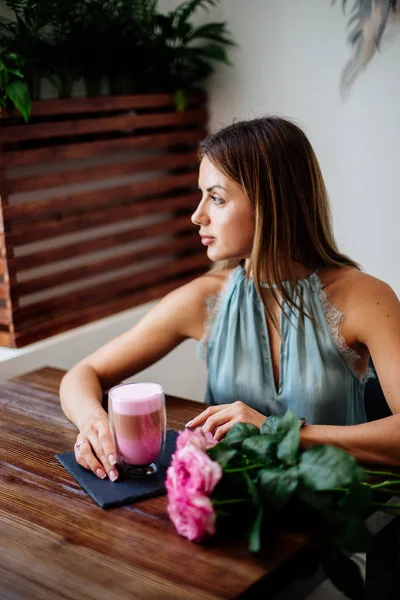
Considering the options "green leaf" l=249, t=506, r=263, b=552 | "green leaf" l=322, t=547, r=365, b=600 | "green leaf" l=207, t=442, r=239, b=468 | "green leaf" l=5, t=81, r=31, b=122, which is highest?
"green leaf" l=5, t=81, r=31, b=122

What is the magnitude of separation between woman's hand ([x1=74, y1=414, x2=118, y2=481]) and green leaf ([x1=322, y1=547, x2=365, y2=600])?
17.6 inches

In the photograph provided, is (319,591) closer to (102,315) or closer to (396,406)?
(396,406)

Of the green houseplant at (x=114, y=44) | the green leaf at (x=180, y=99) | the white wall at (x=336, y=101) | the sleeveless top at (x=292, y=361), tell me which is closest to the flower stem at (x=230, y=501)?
the sleeveless top at (x=292, y=361)

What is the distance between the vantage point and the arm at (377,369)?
137cm

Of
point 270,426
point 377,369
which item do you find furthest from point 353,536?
point 377,369

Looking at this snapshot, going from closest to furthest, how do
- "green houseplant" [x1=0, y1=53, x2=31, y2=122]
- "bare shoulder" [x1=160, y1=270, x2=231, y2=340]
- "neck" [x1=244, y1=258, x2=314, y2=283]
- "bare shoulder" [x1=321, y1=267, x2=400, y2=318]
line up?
"bare shoulder" [x1=321, y1=267, x2=400, y2=318]
"neck" [x1=244, y1=258, x2=314, y2=283]
"bare shoulder" [x1=160, y1=270, x2=231, y2=340]
"green houseplant" [x1=0, y1=53, x2=31, y2=122]

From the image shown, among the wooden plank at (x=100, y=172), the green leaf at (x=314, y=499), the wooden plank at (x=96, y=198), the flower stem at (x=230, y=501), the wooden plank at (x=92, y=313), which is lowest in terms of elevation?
the wooden plank at (x=92, y=313)

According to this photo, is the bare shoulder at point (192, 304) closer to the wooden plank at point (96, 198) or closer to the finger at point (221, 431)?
the finger at point (221, 431)

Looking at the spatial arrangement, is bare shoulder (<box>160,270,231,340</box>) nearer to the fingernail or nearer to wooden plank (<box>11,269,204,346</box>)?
the fingernail

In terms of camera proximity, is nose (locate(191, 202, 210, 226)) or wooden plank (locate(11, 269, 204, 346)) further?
wooden plank (locate(11, 269, 204, 346))

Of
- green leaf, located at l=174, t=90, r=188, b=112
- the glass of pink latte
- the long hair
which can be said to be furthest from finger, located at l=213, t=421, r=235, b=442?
green leaf, located at l=174, t=90, r=188, b=112

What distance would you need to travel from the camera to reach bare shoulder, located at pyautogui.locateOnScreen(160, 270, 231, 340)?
1.88 m

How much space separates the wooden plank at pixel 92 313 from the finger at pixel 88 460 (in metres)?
1.12

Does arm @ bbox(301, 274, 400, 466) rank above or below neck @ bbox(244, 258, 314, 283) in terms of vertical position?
below
